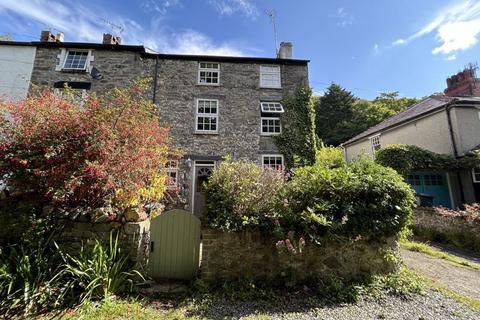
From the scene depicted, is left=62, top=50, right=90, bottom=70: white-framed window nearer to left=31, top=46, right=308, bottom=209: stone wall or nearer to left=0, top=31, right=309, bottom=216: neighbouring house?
left=0, top=31, right=309, bottom=216: neighbouring house

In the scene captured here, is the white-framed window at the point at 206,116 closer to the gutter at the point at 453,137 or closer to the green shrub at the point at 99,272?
the green shrub at the point at 99,272

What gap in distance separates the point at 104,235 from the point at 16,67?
13.0m

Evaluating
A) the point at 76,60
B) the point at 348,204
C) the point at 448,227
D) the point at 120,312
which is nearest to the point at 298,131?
the point at 448,227

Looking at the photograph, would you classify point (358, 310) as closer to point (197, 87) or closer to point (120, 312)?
point (120, 312)

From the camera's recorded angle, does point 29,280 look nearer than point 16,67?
Yes

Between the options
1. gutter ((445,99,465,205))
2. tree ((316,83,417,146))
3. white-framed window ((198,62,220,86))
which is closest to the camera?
gutter ((445,99,465,205))

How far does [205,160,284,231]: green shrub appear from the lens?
4.84m

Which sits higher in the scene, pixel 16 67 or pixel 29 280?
pixel 16 67

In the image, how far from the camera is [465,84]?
16875 mm

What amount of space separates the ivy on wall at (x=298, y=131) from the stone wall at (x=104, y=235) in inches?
328

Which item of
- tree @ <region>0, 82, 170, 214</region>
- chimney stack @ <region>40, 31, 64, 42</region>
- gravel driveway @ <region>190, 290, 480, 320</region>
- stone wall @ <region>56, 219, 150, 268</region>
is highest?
chimney stack @ <region>40, 31, 64, 42</region>

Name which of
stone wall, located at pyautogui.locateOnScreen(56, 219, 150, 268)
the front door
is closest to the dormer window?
the front door

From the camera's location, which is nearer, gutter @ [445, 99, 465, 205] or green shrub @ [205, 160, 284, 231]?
green shrub @ [205, 160, 284, 231]

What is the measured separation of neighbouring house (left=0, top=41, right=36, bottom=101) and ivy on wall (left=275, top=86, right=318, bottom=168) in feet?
42.7
